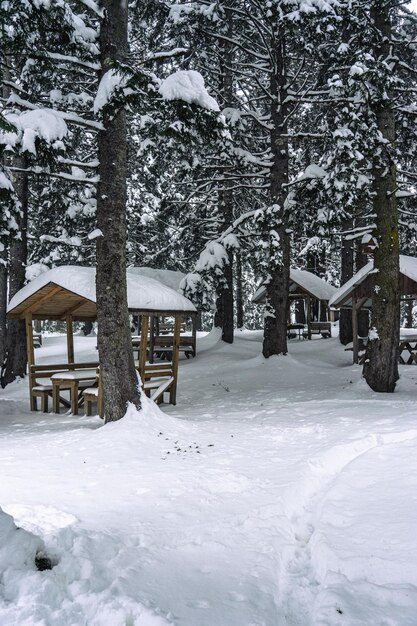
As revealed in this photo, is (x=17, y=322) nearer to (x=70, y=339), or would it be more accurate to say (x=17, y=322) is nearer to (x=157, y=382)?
(x=70, y=339)

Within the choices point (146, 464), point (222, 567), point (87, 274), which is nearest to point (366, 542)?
point (222, 567)

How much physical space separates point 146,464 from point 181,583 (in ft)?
9.49

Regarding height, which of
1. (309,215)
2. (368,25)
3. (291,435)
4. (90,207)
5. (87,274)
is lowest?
(291,435)

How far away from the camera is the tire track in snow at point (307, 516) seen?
314cm

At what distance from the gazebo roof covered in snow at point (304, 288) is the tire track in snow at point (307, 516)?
1975cm

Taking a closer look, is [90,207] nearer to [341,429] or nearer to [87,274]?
[87,274]

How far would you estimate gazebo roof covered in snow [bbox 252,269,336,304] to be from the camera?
26766 mm

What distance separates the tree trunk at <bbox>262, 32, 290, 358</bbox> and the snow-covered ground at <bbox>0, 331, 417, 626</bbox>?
6.12m

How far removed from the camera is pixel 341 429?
24.8 feet

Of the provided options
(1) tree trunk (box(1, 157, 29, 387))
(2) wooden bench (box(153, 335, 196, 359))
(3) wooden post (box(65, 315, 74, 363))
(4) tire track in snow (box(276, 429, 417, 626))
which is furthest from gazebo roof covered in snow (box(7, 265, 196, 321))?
(2) wooden bench (box(153, 335, 196, 359))

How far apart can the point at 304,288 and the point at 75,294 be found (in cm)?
1865

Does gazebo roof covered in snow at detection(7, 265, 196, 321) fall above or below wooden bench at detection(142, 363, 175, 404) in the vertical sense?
above

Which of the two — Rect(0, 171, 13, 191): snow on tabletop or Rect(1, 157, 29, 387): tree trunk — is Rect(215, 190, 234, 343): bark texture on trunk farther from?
Rect(0, 171, 13, 191): snow on tabletop

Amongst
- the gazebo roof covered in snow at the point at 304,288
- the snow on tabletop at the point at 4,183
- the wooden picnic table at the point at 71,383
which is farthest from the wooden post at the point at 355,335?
the snow on tabletop at the point at 4,183
